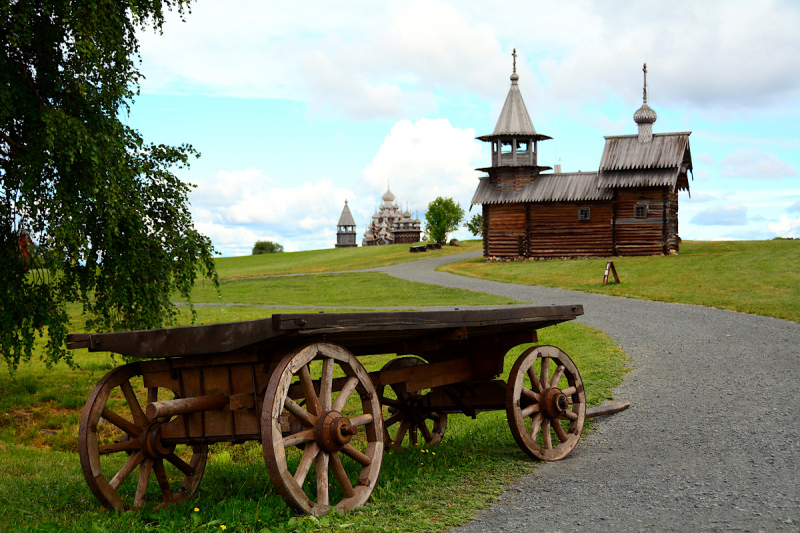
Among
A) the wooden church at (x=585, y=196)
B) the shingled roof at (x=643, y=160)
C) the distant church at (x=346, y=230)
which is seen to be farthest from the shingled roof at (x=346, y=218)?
the shingled roof at (x=643, y=160)

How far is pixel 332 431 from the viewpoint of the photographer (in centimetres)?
501

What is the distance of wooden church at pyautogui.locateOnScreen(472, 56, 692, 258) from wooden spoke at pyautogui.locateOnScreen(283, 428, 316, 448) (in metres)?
41.0

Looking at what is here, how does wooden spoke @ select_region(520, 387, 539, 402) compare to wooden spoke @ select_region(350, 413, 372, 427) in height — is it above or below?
below

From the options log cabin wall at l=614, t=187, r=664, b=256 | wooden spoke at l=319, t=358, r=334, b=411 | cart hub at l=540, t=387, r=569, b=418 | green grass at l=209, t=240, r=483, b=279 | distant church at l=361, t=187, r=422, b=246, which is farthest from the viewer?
distant church at l=361, t=187, r=422, b=246

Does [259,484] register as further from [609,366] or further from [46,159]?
[609,366]

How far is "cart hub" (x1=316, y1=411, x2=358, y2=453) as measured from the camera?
4992 mm

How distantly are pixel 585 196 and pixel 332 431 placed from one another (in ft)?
137

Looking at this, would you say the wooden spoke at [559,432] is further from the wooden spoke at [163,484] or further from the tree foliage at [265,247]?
the tree foliage at [265,247]

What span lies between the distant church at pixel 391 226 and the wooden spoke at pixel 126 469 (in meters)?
105

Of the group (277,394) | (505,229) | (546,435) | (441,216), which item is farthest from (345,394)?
(441,216)

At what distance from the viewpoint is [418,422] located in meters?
7.97

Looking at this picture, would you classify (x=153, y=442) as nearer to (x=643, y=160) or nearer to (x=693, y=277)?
(x=693, y=277)

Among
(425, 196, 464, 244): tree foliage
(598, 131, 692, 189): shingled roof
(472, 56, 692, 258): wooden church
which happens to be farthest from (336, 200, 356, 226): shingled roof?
(598, 131, 692, 189): shingled roof

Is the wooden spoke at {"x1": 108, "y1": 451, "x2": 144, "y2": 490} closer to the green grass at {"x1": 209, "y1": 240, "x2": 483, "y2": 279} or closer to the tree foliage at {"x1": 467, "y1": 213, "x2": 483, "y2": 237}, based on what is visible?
the green grass at {"x1": 209, "y1": 240, "x2": 483, "y2": 279}
